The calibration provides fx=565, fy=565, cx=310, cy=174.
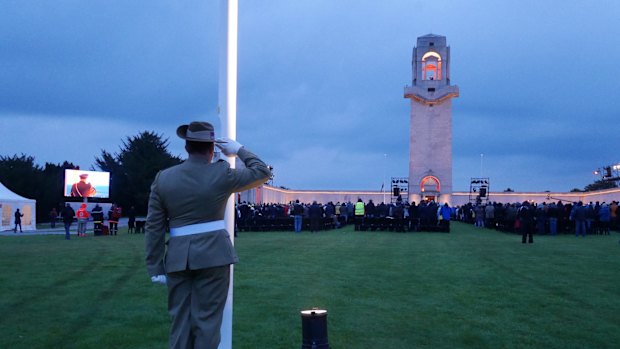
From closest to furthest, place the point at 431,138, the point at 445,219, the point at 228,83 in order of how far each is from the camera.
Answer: the point at 228,83 < the point at 445,219 < the point at 431,138

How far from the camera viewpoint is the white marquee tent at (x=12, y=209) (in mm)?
33094

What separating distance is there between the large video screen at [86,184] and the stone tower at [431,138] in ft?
118

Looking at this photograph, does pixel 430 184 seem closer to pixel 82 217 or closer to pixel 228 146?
pixel 82 217

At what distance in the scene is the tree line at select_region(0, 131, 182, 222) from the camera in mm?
52156

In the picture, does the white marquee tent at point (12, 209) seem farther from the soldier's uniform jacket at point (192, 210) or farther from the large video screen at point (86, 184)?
the soldier's uniform jacket at point (192, 210)

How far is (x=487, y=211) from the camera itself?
36.6 meters

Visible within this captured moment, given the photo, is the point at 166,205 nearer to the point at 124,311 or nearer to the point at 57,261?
the point at 124,311

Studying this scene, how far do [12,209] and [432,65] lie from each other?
154 ft

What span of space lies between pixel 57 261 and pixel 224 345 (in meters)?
11.7

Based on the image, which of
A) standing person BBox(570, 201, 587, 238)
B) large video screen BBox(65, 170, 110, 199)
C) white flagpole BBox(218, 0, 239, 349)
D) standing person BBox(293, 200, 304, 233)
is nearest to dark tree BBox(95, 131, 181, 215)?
large video screen BBox(65, 170, 110, 199)

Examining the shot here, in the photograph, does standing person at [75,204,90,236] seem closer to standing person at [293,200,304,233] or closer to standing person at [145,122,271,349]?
standing person at [293,200,304,233]

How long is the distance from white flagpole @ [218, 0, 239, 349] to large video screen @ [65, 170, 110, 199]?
32351 millimetres

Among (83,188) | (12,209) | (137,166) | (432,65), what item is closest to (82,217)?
(83,188)

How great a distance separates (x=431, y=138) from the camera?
6238cm
